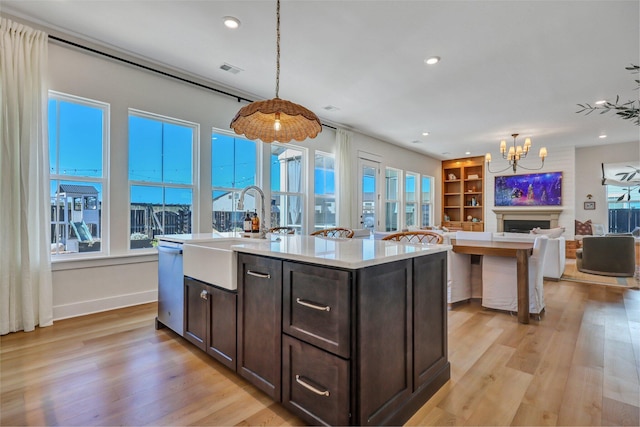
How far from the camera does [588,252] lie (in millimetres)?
5070

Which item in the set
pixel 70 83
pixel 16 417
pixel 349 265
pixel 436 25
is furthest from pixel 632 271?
pixel 70 83

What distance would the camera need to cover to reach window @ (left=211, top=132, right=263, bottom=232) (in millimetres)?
4296

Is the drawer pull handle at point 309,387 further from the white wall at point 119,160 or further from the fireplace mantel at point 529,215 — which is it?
the fireplace mantel at point 529,215

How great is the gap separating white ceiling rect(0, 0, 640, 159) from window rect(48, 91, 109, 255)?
0.75 m

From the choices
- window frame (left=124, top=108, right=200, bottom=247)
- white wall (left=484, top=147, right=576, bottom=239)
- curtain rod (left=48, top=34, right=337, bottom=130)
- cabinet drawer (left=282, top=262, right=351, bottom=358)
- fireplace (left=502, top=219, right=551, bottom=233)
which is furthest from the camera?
fireplace (left=502, top=219, right=551, bottom=233)

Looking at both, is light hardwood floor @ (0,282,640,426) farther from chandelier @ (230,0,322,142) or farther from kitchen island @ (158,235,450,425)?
chandelier @ (230,0,322,142)

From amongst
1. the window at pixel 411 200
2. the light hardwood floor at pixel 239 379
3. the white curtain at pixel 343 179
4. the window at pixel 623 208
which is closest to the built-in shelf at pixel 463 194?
the window at pixel 411 200

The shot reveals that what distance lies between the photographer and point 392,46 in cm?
312

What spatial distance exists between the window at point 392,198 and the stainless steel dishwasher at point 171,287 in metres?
5.58

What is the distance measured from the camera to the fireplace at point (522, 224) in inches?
317

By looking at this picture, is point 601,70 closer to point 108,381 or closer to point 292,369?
point 292,369

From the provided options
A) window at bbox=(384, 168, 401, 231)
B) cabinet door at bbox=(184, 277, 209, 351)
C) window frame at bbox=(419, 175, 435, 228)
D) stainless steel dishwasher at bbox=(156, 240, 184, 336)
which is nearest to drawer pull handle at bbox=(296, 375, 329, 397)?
cabinet door at bbox=(184, 277, 209, 351)

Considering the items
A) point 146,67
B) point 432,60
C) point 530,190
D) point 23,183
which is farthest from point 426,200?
point 23,183

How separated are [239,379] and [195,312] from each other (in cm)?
61
